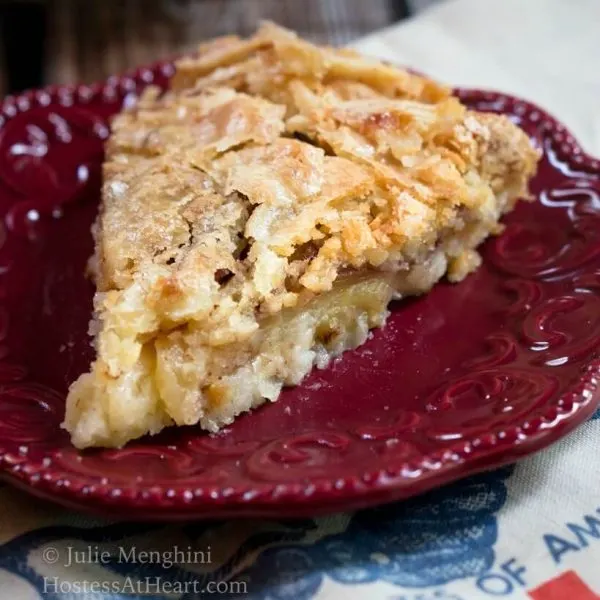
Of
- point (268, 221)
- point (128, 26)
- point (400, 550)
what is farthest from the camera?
point (128, 26)

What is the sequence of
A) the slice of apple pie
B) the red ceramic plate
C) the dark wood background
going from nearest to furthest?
the red ceramic plate, the slice of apple pie, the dark wood background

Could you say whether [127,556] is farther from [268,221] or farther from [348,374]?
[268,221]

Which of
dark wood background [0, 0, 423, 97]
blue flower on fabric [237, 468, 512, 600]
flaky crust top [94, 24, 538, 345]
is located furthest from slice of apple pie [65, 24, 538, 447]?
dark wood background [0, 0, 423, 97]

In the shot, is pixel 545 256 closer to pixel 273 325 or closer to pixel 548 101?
pixel 273 325

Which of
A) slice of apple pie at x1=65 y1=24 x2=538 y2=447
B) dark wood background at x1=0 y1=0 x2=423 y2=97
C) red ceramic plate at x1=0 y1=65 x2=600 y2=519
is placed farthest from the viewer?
dark wood background at x1=0 y1=0 x2=423 y2=97

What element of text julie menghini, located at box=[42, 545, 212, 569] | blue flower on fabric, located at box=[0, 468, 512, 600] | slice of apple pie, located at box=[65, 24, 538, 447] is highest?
slice of apple pie, located at box=[65, 24, 538, 447]

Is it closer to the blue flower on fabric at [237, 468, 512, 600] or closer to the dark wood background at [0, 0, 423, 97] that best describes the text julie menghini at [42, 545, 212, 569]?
the blue flower on fabric at [237, 468, 512, 600]

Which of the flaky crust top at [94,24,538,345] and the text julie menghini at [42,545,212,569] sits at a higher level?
the flaky crust top at [94,24,538,345]

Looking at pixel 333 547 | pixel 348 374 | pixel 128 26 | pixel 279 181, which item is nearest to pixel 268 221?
pixel 279 181
